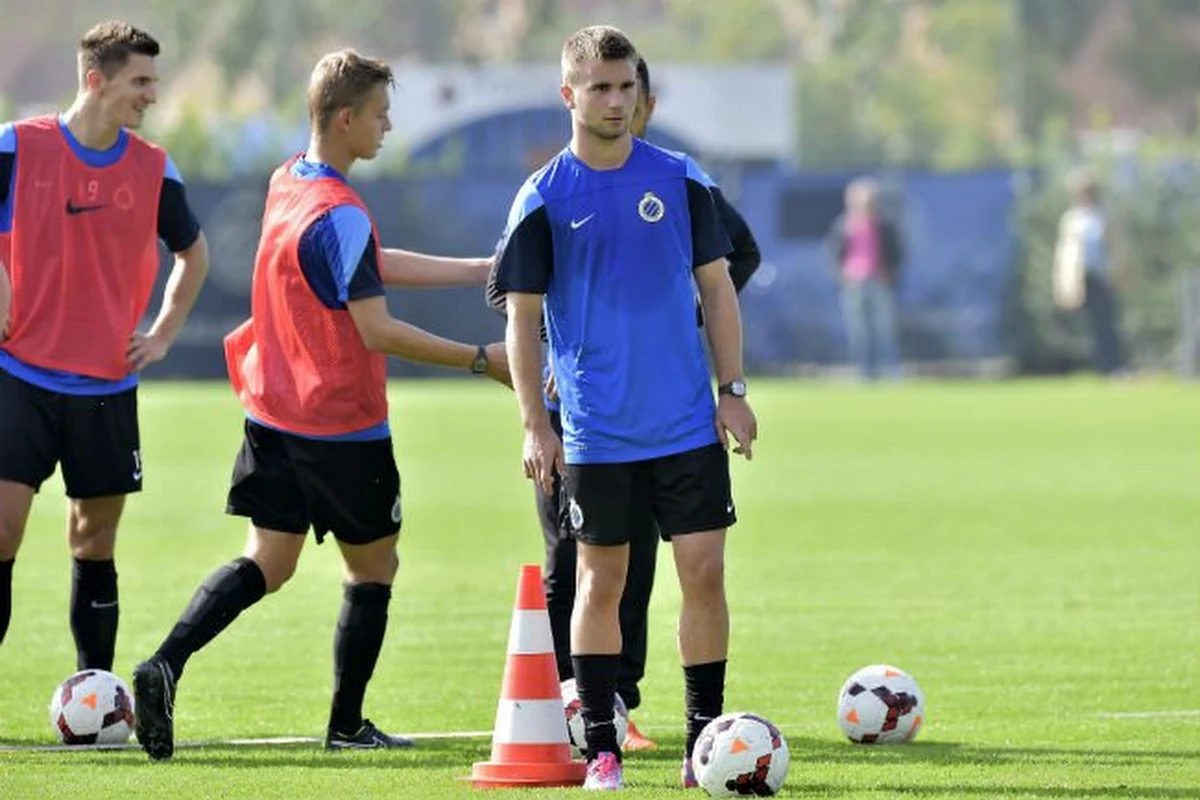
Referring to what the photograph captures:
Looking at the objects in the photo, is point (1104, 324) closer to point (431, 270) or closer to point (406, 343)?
point (431, 270)

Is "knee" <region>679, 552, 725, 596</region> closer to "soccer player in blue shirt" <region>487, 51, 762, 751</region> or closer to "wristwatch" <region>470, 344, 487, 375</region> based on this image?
"soccer player in blue shirt" <region>487, 51, 762, 751</region>

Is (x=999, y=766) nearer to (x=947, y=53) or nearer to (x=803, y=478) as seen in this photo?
(x=803, y=478)

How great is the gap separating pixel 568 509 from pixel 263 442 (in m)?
1.24

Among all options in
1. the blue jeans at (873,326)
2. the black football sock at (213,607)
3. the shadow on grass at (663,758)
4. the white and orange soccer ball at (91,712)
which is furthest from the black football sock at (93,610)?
the blue jeans at (873,326)

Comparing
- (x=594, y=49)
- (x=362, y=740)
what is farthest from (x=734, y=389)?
(x=362, y=740)

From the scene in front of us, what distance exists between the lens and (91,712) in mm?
9352

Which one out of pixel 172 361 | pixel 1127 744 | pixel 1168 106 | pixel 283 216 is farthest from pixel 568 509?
pixel 1168 106

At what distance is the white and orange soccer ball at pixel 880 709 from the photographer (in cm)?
927

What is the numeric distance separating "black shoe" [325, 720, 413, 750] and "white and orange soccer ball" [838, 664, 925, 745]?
143 centimetres

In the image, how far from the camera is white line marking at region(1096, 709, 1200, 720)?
9.81 m

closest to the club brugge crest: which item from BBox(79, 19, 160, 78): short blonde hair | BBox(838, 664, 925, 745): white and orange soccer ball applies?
BBox(838, 664, 925, 745): white and orange soccer ball

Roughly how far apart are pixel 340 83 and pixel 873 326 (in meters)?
27.6

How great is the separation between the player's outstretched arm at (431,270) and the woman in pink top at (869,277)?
25533mm

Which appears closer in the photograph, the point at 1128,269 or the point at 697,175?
the point at 697,175
